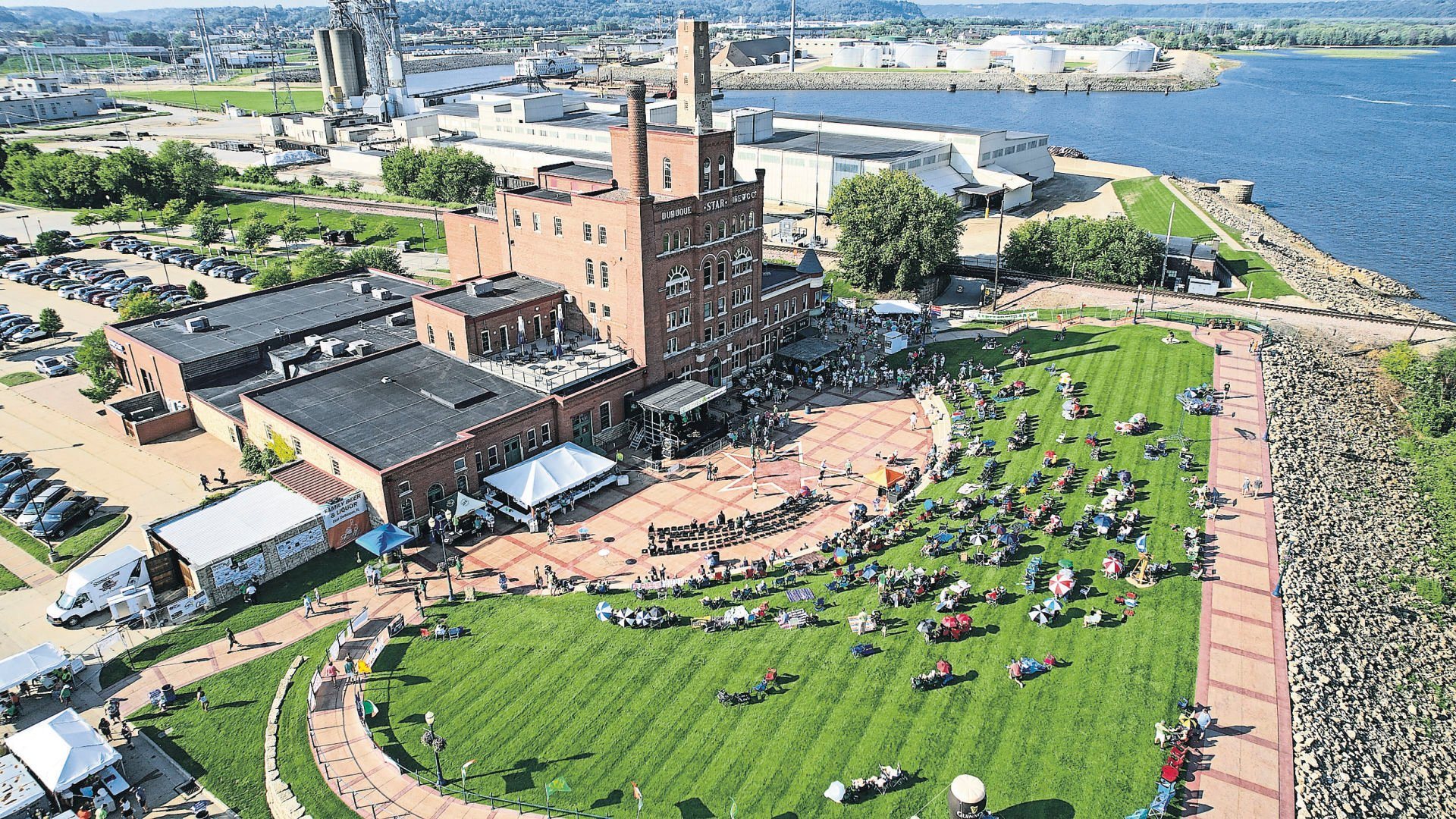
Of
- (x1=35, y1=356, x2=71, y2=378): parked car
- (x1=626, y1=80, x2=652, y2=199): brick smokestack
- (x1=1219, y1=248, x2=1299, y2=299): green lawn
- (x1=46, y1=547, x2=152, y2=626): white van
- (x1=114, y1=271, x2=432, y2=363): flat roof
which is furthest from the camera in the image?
(x1=1219, y1=248, x2=1299, y2=299): green lawn

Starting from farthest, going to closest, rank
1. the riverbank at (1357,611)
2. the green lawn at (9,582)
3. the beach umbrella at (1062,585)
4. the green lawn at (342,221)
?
the green lawn at (342,221) < the green lawn at (9,582) < the beach umbrella at (1062,585) < the riverbank at (1357,611)

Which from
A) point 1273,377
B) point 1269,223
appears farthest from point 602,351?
point 1269,223

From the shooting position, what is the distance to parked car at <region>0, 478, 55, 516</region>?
50.1 meters

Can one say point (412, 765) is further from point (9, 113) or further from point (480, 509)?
point (9, 113)

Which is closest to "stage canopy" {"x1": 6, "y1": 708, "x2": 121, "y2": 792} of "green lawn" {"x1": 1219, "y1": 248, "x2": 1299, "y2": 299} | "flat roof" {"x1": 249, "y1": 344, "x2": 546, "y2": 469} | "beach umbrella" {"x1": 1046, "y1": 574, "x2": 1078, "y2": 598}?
"flat roof" {"x1": 249, "y1": 344, "x2": 546, "y2": 469}

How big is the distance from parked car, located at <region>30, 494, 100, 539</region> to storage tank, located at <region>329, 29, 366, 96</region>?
171592 millimetres

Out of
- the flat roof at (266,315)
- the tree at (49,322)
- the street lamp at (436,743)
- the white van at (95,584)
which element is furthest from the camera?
the tree at (49,322)

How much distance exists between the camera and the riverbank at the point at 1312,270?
84.8 meters

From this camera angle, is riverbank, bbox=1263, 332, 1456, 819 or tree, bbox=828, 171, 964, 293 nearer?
riverbank, bbox=1263, 332, 1456, 819

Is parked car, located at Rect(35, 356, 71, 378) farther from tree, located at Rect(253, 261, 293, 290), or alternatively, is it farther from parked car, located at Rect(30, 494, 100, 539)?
parked car, located at Rect(30, 494, 100, 539)

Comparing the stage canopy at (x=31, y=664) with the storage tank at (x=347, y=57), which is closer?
the stage canopy at (x=31, y=664)

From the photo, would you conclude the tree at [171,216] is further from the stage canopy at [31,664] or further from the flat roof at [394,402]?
the stage canopy at [31,664]

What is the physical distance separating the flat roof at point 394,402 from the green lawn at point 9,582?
1449cm

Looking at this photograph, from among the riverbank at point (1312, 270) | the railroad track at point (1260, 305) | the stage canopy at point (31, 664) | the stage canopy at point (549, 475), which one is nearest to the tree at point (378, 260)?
the stage canopy at point (549, 475)
